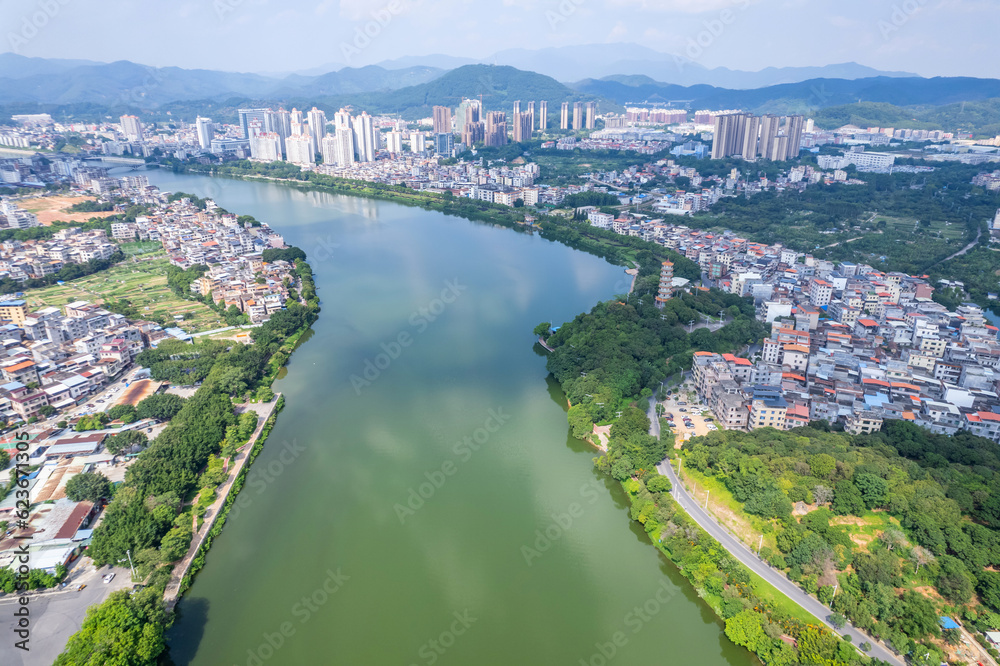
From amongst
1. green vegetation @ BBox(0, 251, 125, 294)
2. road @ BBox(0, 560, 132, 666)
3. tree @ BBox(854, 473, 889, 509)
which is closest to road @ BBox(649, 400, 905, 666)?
tree @ BBox(854, 473, 889, 509)

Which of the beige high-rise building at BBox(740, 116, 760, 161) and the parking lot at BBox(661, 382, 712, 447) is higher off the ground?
the beige high-rise building at BBox(740, 116, 760, 161)

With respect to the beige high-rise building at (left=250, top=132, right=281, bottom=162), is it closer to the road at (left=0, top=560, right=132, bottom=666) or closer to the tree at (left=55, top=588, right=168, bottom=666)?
the road at (left=0, top=560, right=132, bottom=666)

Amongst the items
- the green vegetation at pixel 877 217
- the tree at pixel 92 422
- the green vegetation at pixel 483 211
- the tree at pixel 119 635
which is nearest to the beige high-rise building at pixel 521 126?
the green vegetation at pixel 483 211

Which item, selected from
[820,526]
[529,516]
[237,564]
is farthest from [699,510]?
[237,564]

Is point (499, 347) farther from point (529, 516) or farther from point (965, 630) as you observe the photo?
point (965, 630)
